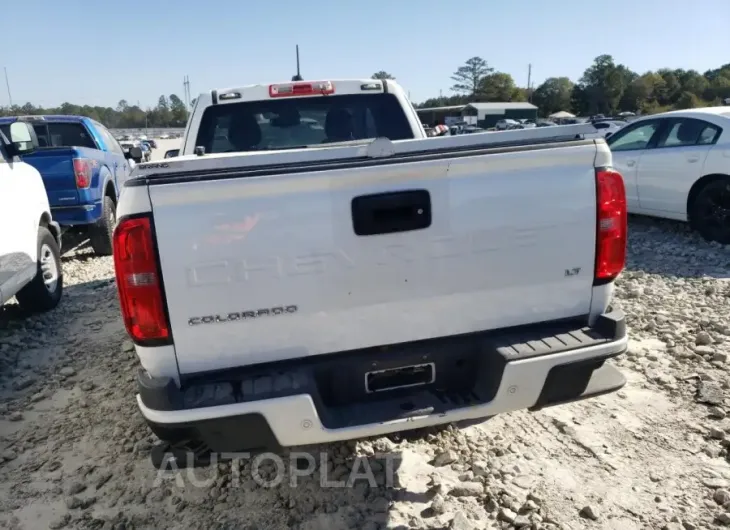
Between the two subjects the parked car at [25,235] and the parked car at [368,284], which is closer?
the parked car at [368,284]

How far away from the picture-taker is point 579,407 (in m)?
3.65

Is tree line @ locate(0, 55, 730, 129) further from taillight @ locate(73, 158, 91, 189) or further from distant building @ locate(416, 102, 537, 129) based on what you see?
taillight @ locate(73, 158, 91, 189)

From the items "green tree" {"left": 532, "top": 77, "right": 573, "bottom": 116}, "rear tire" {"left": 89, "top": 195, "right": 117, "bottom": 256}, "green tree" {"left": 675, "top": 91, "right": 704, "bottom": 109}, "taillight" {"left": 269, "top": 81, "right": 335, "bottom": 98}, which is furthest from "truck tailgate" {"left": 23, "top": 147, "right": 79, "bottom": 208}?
"green tree" {"left": 532, "top": 77, "right": 573, "bottom": 116}

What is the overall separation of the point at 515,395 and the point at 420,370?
0.41 m

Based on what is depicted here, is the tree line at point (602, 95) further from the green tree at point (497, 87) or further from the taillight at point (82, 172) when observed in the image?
the taillight at point (82, 172)

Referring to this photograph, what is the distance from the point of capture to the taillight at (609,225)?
249 cm

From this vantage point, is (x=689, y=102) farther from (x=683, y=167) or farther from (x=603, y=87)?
(x=683, y=167)

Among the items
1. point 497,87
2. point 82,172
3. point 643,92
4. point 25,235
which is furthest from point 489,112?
point 25,235

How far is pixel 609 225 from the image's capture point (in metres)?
2.53

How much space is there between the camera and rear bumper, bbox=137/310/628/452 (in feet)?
7.20

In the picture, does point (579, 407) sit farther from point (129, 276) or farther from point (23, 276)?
point (23, 276)

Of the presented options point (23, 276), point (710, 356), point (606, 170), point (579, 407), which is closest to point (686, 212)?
point (710, 356)

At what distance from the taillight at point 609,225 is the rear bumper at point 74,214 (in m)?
6.75

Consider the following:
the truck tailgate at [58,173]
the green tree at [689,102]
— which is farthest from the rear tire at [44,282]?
the green tree at [689,102]
